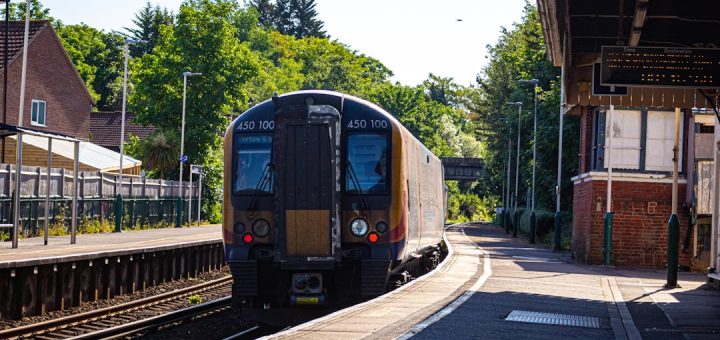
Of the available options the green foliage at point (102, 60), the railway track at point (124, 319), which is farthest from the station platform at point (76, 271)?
the green foliage at point (102, 60)

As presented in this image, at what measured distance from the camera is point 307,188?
16516 mm

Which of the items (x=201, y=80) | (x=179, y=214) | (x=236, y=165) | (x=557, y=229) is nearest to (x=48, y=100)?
(x=201, y=80)

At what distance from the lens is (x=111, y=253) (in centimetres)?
2388

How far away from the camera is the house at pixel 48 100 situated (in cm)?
4997

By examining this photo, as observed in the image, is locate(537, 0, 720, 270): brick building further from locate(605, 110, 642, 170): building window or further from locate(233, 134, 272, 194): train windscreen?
locate(233, 134, 272, 194): train windscreen

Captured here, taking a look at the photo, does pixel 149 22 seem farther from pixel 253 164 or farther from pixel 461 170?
pixel 253 164

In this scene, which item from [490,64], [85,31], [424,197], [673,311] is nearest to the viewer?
[673,311]

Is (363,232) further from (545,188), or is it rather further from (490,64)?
(490,64)

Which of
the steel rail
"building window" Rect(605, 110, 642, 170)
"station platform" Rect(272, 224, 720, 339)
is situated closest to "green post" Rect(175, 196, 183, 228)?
"building window" Rect(605, 110, 642, 170)

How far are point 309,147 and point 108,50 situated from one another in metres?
87.9

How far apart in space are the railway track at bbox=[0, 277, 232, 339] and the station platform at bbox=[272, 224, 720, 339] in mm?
4145

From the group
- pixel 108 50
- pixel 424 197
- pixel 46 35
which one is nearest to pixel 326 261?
pixel 424 197

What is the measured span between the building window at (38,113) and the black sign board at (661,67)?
1599 inches

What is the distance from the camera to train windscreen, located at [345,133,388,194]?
16.9 m
